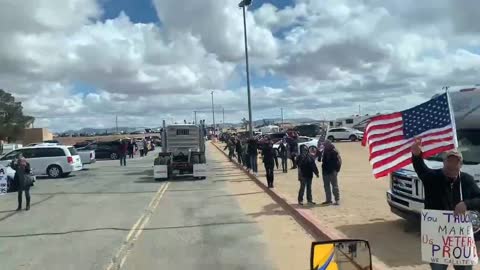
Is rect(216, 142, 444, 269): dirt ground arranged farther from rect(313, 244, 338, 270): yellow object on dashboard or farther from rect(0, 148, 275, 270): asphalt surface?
rect(313, 244, 338, 270): yellow object on dashboard

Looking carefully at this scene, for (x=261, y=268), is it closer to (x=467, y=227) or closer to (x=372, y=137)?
(x=372, y=137)

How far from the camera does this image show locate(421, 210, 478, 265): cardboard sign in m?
5.34

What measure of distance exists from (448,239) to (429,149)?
5.03ft

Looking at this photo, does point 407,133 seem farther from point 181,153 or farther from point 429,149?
point 181,153

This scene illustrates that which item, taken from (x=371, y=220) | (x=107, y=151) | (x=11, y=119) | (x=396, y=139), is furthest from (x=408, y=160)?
(x=11, y=119)

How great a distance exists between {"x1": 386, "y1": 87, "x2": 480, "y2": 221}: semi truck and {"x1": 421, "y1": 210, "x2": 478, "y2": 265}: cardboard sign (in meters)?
4.10

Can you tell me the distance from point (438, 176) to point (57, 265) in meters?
5.92

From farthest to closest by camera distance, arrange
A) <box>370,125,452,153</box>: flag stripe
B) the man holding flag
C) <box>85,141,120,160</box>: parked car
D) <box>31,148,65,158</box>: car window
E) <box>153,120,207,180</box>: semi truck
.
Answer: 1. <box>85,141,120,160</box>: parked car
2. <box>31,148,65,158</box>: car window
3. <box>153,120,207,180</box>: semi truck
4. <box>370,125,452,153</box>: flag stripe
5. the man holding flag

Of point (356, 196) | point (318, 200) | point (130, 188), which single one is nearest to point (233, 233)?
point (318, 200)

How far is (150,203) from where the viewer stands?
17.3 meters

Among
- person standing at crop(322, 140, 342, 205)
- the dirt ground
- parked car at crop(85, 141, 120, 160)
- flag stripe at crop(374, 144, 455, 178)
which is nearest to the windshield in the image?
the dirt ground

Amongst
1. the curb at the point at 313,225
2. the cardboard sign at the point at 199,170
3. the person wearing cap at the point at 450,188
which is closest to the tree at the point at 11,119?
the cardboard sign at the point at 199,170

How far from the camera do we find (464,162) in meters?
9.58

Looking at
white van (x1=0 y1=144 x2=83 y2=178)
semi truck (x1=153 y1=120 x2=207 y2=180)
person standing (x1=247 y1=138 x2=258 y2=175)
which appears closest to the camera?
semi truck (x1=153 y1=120 x2=207 y2=180)
